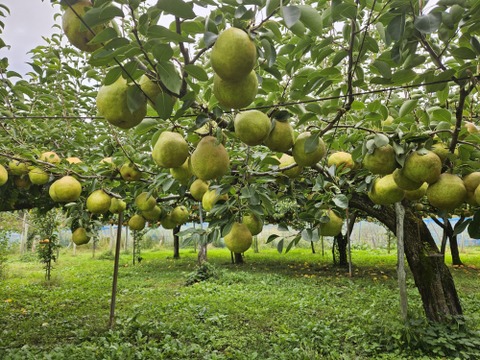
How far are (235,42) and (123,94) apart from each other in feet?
1.10

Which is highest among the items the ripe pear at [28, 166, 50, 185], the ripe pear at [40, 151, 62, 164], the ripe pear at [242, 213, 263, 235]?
the ripe pear at [40, 151, 62, 164]

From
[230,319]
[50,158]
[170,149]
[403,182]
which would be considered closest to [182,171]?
[170,149]

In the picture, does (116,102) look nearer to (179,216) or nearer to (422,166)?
→ (422,166)

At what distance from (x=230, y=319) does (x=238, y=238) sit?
14.0ft

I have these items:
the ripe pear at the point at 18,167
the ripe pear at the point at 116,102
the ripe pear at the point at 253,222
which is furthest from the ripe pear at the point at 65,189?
the ripe pear at the point at 116,102

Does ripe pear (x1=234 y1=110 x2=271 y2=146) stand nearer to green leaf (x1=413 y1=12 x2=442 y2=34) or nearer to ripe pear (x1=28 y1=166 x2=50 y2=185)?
green leaf (x1=413 y1=12 x2=442 y2=34)

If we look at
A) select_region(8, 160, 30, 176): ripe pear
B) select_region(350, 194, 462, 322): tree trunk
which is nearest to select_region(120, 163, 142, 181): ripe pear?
select_region(8, 160, 30, 176): ripe pear

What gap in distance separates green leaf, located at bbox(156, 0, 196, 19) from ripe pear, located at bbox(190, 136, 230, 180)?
49cm

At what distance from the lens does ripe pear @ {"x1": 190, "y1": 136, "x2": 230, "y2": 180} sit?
1.15 meters

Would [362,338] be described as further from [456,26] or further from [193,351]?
[456,26]

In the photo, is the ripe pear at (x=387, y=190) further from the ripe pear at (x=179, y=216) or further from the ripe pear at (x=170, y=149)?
the ripe pear at (x=179, y=216)

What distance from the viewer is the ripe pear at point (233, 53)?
78 cm

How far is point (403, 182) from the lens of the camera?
4.09 ft

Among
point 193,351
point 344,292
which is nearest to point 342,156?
point 193,351
